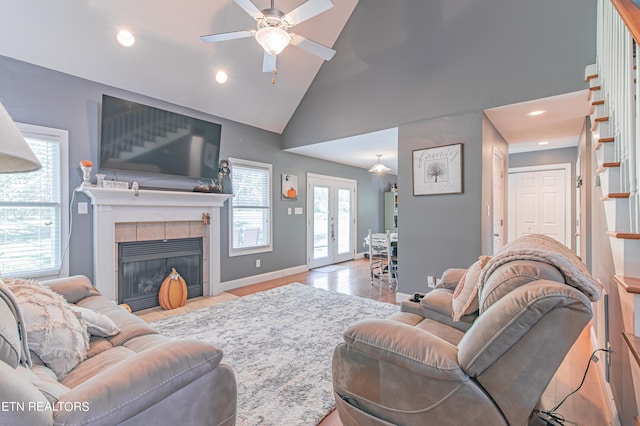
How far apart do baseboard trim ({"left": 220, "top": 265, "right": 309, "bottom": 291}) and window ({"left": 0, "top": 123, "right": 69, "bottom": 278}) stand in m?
2.03

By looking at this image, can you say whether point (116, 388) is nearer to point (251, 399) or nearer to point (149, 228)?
point (251, 399)

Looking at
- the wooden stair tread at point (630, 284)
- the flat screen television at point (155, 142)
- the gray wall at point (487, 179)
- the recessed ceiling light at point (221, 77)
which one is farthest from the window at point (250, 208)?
the wooden stair tread at point (630, 284)

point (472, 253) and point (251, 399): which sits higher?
point (472, 253)

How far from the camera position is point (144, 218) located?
3672 millimetres

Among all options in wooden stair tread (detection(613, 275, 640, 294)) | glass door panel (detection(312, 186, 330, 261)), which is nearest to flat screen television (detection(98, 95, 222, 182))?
glass door panel (detection(312, 186, 330, 261))

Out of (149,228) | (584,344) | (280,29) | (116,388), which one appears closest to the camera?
(116,388)

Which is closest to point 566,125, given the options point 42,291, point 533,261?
point 533,261

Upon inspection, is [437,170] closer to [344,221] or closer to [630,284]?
[630,284]

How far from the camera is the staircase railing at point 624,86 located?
116 centimetres

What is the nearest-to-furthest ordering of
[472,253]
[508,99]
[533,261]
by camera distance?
1. [533,261]
2. [508,99]
3. [472,253]

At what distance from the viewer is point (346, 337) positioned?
138cm

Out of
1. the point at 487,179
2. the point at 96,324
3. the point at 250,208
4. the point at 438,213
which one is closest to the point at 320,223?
the point at 250,208

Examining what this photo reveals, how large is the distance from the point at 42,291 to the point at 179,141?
2733 millimetres

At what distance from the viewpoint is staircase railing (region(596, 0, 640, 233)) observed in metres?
1.16
